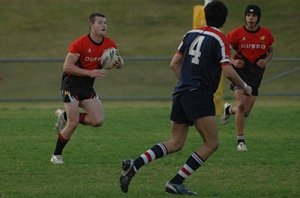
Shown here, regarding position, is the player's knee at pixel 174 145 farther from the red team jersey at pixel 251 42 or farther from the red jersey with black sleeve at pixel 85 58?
the red team jersey at pixel 251 42

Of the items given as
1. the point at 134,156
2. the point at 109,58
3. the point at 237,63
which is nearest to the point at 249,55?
the point at 237,63

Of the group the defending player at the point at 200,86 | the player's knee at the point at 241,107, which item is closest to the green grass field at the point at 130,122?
the defending player at the point at 200,86

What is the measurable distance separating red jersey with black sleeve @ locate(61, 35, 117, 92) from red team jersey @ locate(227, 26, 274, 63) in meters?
2.45

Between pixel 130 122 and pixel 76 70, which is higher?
pixel 76 70

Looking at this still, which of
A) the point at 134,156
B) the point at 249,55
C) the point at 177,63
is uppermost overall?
the point at 177,63

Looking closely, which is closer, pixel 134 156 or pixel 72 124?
pixel 72 124

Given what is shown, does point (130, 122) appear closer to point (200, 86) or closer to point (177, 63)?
point (177, 63)

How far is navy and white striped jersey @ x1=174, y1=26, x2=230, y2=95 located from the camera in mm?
9789

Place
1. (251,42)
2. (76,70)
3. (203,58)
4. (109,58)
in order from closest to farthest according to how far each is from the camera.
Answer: (203,58), (76,70), (109,58), (251,42)

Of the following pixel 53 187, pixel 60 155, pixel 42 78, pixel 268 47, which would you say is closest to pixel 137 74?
pixel 42 78

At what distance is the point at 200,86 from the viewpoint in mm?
9820

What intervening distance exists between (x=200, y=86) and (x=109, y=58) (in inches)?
103

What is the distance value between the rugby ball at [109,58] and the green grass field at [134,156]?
1.29 metres

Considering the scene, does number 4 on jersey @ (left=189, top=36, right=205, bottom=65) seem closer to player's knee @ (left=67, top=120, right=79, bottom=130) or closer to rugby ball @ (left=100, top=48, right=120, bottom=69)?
rugby ball @ (left=100, top=48, right=120, bottom=69)
